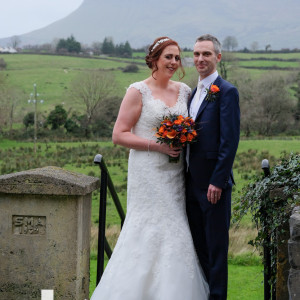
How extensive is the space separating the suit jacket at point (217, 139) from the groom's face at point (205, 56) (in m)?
0.14

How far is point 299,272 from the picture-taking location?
2934 mm

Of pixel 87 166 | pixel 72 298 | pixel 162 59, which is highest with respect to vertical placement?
pixel 162 59

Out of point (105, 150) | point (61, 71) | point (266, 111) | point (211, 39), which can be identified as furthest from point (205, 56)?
point (61, 71)

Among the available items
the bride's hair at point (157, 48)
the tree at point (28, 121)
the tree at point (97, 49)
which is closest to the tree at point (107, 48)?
the tree at point (97, 49)

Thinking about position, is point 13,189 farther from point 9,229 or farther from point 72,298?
point 72,298

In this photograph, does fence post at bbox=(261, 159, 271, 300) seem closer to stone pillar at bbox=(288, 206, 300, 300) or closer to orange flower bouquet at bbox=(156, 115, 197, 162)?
orange flower bouquet at bbox=(156, 115, 197, 162)

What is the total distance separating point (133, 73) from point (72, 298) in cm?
9235

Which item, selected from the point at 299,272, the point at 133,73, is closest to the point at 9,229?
the point at 299,272

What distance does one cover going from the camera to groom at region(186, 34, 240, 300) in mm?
4277

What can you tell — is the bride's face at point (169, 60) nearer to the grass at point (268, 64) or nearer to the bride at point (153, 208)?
the bride at point (153, 208)

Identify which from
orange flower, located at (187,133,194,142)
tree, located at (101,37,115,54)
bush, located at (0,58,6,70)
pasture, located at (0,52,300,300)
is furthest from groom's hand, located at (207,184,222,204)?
tree, located at (101,37,115,54)

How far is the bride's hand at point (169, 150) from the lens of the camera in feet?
15.0

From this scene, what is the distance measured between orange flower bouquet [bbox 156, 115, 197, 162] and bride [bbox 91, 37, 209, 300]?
8.2 inches

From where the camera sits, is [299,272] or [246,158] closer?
[299,272]
